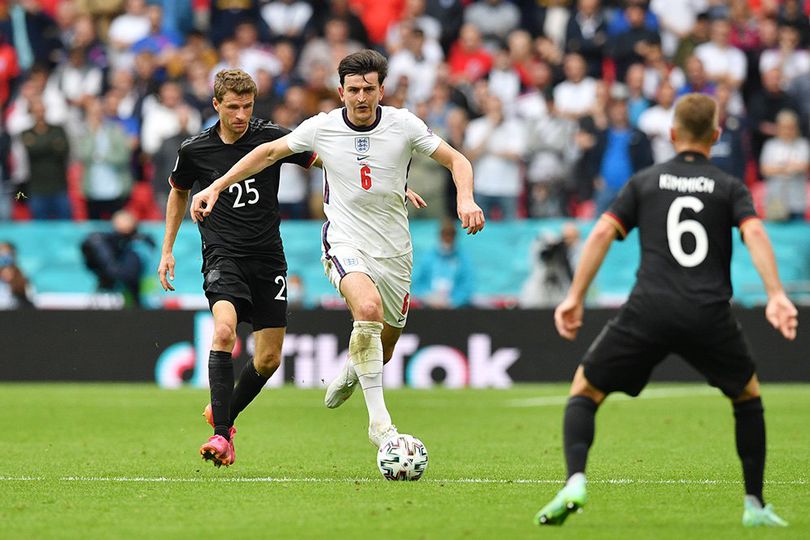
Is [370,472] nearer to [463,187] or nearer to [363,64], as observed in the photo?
[463,187]

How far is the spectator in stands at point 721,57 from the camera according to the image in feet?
71.4

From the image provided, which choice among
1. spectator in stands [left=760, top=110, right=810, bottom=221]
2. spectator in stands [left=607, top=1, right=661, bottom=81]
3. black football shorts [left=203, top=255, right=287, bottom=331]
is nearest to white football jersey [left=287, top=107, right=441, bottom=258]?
black football shorts [left=203, top=255, right=287, bottom=331]

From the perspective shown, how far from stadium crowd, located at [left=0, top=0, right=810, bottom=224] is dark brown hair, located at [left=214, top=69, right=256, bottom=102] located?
999cm

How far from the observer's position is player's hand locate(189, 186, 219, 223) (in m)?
9.44

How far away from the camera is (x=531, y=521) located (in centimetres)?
750

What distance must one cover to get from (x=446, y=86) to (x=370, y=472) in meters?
12.0

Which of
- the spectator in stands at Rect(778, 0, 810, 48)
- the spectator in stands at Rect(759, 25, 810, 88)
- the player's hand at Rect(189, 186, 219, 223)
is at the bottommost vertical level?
the player's hand at Rect(189, 186, 219, 223)

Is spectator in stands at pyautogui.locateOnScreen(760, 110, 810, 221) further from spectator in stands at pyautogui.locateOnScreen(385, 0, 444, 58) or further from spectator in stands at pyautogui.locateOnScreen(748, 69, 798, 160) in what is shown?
spectator in stands at pyautogui.locateOnScreen(385, 0, 444, 58)

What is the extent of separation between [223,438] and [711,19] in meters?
15.0

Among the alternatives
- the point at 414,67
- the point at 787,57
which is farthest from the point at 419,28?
the point at 787,57

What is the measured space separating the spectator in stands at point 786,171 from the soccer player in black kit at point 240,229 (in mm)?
10831

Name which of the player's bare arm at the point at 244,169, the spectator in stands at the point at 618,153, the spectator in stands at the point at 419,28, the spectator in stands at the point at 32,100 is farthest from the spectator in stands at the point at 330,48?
the player's bare arm at the point at 244,169

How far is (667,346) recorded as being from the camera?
730 cm

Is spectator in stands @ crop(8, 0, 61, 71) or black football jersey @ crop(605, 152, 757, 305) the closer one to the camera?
black football jersey @ crop(605, 152, 757, 305)
